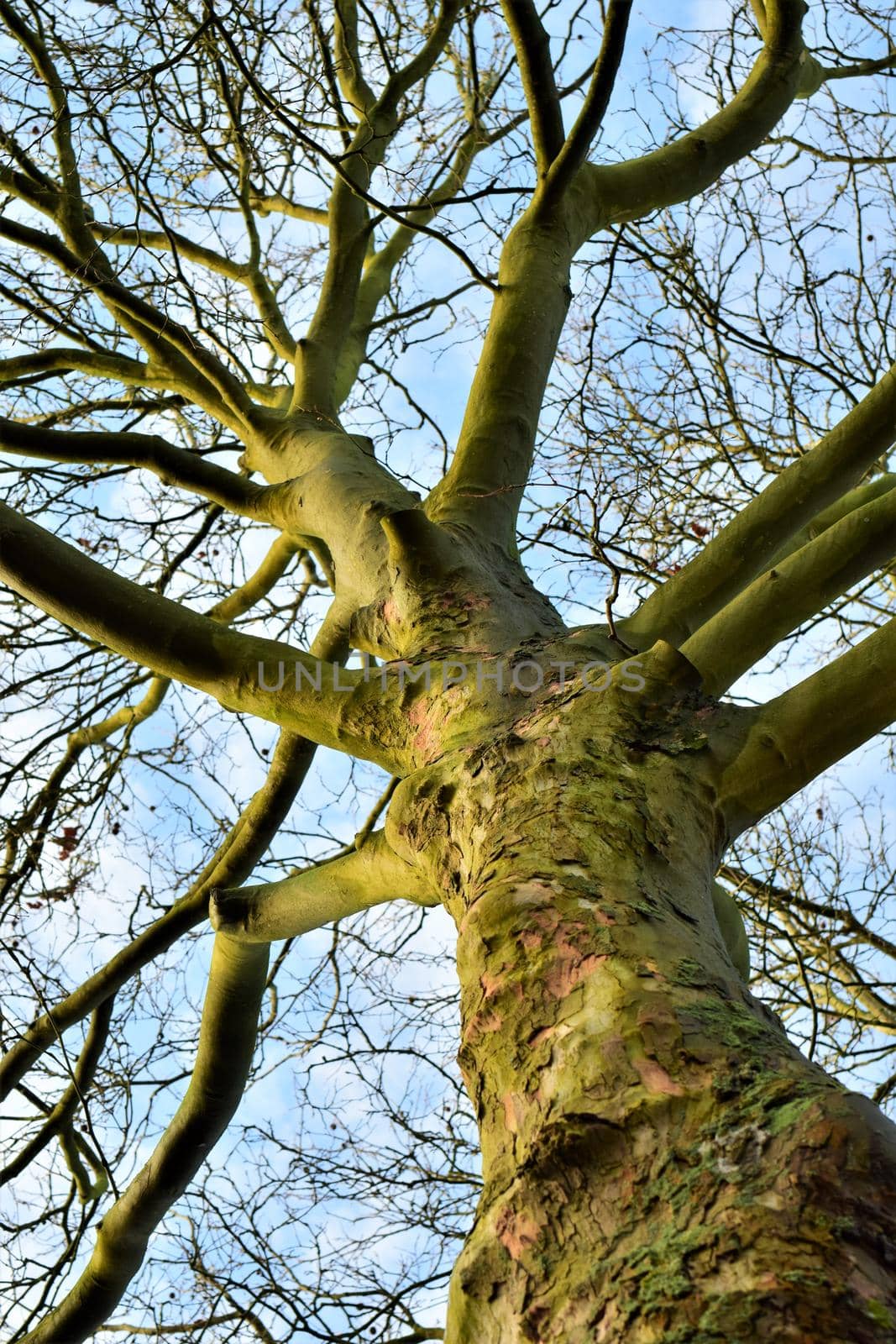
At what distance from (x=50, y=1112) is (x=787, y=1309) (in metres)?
3.37

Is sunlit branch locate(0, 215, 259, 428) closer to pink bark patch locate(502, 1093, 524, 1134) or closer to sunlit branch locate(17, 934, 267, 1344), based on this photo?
sunlit branch locate(17, 934, 267, 1344)

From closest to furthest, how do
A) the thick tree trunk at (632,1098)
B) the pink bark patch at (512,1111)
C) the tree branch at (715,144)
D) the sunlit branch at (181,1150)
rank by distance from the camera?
the thick tree trunk at (632,1098) < the pink bark patch at (512,1111) < the sunlit branch at (181,1150) < the tree branch at (715,144)

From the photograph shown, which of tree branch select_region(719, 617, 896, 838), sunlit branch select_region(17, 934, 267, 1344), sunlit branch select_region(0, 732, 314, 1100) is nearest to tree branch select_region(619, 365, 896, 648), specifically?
tree branch select_region(719, 617, 896, 838)

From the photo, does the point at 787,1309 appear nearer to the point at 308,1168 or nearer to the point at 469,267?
the point at 469,267

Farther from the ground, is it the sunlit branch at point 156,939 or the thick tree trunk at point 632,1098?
the sunlit branch at point 156,939

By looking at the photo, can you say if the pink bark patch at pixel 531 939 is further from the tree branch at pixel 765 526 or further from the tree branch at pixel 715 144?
the tree branch at pixel 715 144

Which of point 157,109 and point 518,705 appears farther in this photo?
point 157,109

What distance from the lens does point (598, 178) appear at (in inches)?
143

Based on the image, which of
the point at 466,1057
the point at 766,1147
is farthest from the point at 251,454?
the point at 766,1147

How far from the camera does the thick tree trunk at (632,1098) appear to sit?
90cm

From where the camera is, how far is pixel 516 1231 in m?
1.09

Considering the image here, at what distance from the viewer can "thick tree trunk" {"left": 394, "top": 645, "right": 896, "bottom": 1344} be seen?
2.96 feet

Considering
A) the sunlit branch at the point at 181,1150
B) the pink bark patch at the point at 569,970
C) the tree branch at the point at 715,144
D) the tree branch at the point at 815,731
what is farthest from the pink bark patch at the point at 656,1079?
the tree branch at the point at 715,144

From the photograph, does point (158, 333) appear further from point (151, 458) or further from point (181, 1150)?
point (181, 1150)
